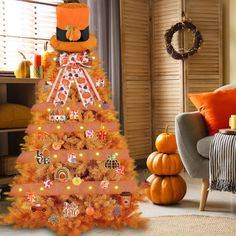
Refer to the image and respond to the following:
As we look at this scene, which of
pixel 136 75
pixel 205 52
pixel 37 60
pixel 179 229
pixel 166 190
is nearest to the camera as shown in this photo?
pixel 179 229

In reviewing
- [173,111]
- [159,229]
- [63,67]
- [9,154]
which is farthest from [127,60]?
[159,229]

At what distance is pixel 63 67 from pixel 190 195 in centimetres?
151

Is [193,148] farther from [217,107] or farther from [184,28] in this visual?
[184,28]

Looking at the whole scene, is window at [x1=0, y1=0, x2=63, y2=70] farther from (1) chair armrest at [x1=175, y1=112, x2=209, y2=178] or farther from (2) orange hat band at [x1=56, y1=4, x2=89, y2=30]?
(1) chair armrest at [x1=175, y1=112, x2=209, y2=178]

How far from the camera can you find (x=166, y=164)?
10.5 ft

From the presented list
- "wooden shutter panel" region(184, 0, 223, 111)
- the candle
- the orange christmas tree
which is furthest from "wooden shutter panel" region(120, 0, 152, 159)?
the orange christmas tree

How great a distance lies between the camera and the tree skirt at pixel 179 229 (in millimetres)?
2510

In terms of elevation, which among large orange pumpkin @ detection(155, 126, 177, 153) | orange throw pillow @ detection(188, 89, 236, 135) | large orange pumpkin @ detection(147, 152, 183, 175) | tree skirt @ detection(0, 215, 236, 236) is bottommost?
tree skirt @ detection(0, 215, 236, 236)

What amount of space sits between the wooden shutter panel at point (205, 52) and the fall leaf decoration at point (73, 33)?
2034 mm

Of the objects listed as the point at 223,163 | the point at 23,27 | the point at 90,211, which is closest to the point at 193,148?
the point at 223,163

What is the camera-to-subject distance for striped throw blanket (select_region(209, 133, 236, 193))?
290 cm

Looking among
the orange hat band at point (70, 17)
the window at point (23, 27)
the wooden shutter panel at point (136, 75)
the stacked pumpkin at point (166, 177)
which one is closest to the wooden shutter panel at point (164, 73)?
the wooden shutter panel at point (136, 75)

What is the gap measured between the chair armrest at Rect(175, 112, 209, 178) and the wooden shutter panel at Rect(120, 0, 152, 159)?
5.03ft

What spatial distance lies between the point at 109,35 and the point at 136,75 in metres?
0.51
